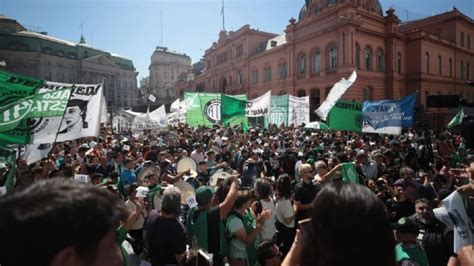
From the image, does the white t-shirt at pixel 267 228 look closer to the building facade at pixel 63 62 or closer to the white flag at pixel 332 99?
the white flag at pixel 332 99

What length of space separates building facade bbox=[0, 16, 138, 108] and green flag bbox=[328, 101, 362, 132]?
5252 centimetres

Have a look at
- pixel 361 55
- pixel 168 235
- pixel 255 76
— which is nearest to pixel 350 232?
pixel 168 235

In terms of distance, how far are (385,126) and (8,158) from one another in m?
10.1

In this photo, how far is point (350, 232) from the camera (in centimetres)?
129

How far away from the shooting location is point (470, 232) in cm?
322

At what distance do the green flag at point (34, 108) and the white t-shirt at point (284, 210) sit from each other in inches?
186

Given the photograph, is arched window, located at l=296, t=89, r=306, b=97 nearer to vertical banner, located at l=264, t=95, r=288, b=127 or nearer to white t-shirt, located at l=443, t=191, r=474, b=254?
vertical banner, located at l=264, t=95, r=288, b=127

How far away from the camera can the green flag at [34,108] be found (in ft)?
18.4

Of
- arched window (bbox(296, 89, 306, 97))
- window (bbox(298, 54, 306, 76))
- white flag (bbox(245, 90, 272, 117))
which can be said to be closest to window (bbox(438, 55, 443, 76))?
window (bbox(298, 54, 306, 76))

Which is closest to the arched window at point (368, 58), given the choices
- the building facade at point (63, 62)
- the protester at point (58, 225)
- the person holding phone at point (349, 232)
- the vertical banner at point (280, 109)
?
the vertical banner at point (280, 109)

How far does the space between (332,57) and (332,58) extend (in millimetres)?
107

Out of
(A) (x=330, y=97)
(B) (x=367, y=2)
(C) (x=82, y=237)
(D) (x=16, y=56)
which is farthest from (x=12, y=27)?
(C) (x=82, y=237)

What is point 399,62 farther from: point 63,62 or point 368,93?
point 63,62

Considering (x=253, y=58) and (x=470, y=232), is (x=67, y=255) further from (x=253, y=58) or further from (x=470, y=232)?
(x=253, y=58)
